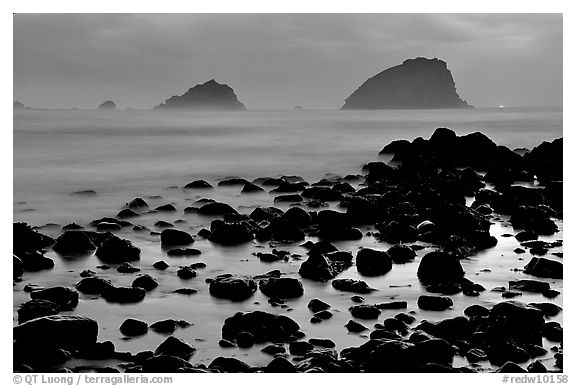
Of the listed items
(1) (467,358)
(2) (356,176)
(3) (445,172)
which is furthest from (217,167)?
(1) (467,358)

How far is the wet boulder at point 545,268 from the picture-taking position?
283 inches

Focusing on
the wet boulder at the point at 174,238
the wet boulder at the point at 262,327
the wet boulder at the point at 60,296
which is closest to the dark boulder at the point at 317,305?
the wet boulder at the point at 262,327

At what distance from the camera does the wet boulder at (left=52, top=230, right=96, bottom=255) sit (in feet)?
27.1

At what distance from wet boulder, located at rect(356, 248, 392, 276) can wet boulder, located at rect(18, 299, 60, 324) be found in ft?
10.1

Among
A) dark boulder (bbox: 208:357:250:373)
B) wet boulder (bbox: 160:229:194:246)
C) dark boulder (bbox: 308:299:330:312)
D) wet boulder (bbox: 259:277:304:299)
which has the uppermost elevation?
wet boulder (bbox: 160:229:194:246)

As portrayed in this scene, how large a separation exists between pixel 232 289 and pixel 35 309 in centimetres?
171

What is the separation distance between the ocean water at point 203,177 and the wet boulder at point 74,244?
0.15 metres

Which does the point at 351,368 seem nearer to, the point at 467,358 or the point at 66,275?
the point at 467,358

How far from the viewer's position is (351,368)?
A: 16.1 feet

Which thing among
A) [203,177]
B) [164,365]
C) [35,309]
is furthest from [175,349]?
[203,177]

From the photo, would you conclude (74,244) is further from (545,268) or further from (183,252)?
(545,268)

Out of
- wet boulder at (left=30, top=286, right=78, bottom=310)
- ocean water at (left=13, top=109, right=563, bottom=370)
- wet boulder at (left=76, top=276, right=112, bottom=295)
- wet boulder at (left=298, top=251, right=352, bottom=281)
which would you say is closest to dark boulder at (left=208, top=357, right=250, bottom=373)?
ocean water at (left=13, top=109, right=563, bottom=370)

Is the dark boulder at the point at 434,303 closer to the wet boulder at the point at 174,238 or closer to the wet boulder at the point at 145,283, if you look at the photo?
the wet boulder at the point at 145,283

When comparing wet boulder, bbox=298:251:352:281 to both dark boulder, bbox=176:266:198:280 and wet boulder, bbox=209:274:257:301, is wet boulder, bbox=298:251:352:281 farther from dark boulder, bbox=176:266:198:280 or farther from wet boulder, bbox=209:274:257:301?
dark boulder, bbox=176:266:198:280
